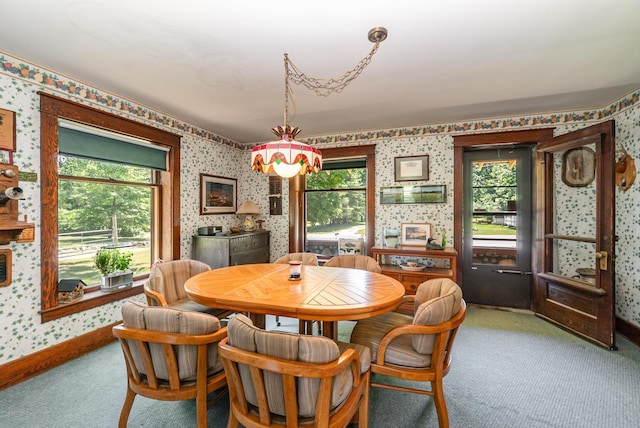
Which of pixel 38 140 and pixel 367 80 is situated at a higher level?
pixel 367 80

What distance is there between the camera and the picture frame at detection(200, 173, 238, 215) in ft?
13.8

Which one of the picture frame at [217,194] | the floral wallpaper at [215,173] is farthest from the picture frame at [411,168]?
the picture frame at [217,194]

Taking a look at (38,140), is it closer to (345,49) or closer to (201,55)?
(201,55)

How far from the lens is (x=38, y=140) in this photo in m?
2.43

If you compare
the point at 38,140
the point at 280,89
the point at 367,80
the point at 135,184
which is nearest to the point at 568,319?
the point at 367,80

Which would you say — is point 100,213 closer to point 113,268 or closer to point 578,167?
point 113,268

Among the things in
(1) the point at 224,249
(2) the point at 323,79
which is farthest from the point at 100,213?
(2) the point at 323,79

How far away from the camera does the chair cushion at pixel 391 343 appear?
1741 millimetres

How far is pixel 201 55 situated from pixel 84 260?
2415mm

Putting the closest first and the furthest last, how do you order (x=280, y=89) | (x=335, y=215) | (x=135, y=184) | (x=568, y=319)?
1. (x=280, y=89)
2. (x=568, y=319)
3. (x=135, y=184)
4. (x=335, y=215)

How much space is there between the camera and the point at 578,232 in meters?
3.51

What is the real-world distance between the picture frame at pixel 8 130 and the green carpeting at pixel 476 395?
1.86 m

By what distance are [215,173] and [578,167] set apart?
188 inches

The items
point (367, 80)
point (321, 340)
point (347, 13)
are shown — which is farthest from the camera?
point (367, 80)
